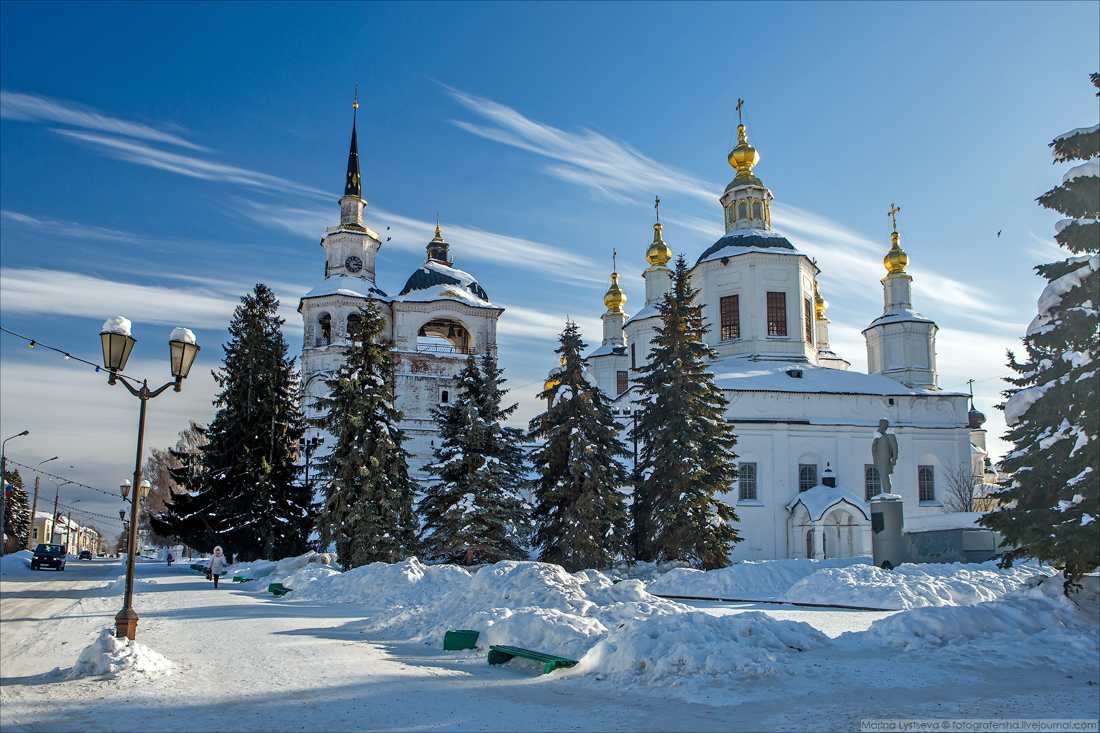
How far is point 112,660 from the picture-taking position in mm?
6965

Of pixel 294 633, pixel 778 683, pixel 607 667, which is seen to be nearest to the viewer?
pixel 778 683

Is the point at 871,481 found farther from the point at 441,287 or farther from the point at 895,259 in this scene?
the point at 441,287

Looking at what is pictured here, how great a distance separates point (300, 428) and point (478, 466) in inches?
422

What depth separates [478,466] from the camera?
22781 mm

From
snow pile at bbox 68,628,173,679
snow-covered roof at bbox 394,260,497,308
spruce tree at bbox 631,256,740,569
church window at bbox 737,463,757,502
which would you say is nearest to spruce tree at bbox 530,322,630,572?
spruce tree at bbox 631,256,740,569

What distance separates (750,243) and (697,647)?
110ft

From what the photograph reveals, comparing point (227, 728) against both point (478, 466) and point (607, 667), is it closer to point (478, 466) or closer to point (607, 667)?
point (607, 667)

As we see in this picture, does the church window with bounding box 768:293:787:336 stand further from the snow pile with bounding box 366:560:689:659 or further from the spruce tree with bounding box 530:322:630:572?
the snow pile with bounding box 366:560:689:659

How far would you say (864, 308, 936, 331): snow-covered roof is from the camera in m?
42.5

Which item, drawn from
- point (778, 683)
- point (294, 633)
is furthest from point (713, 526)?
point (778, 683)

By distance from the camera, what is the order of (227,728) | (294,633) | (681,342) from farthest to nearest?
(681,342) → (294,633) → (227,728)

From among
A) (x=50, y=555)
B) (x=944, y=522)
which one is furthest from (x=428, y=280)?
(x=944, y=522)

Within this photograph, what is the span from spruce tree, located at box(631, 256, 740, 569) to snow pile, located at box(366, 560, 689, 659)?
430 inches

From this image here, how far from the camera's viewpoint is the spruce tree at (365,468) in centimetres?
2192
